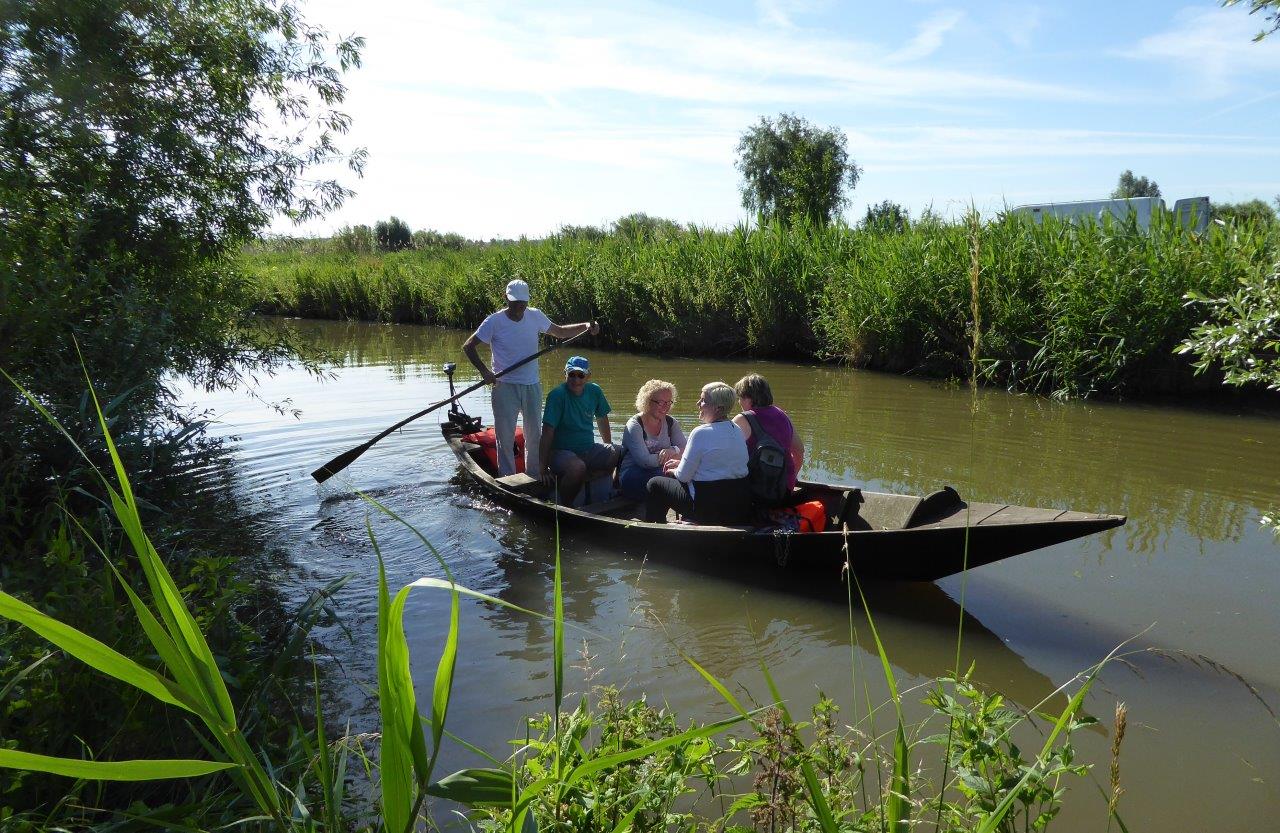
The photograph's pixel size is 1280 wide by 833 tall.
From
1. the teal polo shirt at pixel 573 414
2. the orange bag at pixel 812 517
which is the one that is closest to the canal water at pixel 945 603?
the orange bag at pixel 812 517

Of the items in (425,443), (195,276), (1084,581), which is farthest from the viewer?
(425,443)

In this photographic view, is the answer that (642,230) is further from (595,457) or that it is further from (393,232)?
(393,232)

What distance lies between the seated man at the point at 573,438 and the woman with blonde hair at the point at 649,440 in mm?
392

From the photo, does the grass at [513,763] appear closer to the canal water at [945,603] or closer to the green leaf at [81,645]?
the green leaf at [81,645]

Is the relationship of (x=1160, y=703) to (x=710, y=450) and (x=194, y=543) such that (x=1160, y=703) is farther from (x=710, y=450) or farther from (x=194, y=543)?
(x=194, y=543)

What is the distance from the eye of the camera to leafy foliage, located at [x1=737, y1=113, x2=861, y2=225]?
43906mm

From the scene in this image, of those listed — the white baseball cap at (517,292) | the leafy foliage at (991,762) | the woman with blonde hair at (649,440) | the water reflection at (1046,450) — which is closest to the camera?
the leafy foliage at (991,762)

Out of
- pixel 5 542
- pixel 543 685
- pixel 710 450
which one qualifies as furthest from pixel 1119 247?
pixel 5 542

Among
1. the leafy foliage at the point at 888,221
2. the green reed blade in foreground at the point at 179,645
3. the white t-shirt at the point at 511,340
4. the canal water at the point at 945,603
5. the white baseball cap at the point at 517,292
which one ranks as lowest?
the canal water at the point at 945,603

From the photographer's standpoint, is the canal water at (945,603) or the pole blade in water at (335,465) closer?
the canal water at (945,603)

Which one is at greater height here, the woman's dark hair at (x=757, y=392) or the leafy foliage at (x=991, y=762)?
the woman's dark hair at (x=757, y=392)

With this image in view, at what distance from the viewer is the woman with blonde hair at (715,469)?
6137 millimetres

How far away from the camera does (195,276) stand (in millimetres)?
8422

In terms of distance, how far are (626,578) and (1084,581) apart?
3223 millimetres
